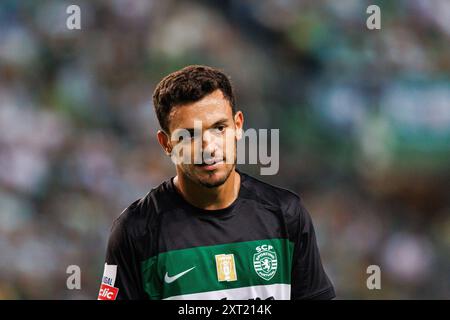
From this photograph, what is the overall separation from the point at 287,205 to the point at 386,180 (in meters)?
2.57

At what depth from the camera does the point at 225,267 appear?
258cm

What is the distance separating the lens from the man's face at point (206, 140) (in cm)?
248

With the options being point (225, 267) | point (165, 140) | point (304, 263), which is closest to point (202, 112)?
point (165, 140)

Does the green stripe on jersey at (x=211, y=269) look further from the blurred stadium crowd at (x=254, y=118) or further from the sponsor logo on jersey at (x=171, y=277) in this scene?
the blurred stadium crowd at (x=254, y=118)

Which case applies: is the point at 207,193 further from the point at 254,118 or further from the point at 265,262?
the point at 254,118

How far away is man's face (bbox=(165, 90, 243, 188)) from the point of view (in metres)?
2.48

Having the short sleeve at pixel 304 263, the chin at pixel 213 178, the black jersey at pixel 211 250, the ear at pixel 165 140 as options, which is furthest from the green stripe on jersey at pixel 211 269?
the ear at pixel 165 140

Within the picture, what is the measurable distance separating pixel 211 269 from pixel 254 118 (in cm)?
272

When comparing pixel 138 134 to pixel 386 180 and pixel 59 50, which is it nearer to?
pixel 59 50

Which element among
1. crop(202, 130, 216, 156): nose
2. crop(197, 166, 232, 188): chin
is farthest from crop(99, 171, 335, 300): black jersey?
crop(202, 130, 216, 156): nose

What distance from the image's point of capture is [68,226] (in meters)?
5.05

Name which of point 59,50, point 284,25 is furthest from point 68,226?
point 284,25

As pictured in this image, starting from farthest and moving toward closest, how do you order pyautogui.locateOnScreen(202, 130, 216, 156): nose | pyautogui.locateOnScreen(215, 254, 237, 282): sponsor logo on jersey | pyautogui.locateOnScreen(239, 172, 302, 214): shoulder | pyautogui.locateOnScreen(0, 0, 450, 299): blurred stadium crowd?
1. pyautogui.locateOnScreen(0, 0, 450, 299): blurred stadium crowd
2. pyautogui.locateOnScreen(239, 172, 302, 214): shoulder
3. pyautogui.locateOnScreen(215, 254, 237, 282): sponsor logo on jersey
4. pyautogui.locateOnScreen(202, 130, 216, 156): nose

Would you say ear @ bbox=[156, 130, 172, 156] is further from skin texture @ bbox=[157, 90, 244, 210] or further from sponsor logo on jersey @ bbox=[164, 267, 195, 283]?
sponsor logo on jersey @ bbox=[164, 267, 195, 283]
